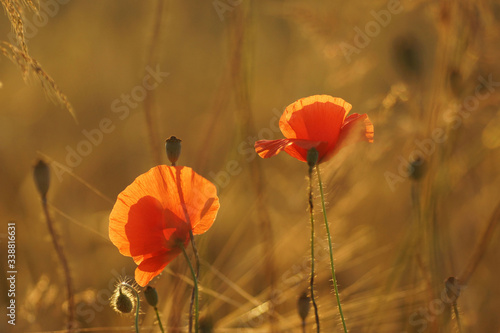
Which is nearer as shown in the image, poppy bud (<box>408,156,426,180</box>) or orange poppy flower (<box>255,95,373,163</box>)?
orange poppy flower (<box>255,95,373,163</box>)

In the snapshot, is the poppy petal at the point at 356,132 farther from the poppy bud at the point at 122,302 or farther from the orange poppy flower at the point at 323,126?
the poppy bud at the point at 122,302

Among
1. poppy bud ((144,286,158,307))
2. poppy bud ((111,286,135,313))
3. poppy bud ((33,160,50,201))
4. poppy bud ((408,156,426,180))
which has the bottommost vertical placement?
poppy bud ((144,286,158,307))

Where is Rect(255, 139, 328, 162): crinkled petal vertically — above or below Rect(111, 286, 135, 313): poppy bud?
above

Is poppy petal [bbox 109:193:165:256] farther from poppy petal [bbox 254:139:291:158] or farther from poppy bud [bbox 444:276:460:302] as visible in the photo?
poppy bud [bbox 444:276:460:302]

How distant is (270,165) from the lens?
2.22 m

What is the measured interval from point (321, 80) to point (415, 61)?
1089 millimetres

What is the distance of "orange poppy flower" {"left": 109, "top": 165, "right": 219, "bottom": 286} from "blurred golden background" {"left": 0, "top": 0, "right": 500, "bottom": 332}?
0.15 metres

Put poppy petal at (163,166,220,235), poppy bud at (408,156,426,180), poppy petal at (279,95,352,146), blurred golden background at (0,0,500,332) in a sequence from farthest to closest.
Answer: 1. blurred golden background at (0,0,500,332)
2. poppy bud at (408,156,426,180)
3. poppy petal at (279,95,352,146)
4. poppy petal at (163,166,220,235)

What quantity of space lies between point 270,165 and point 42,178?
139 cm

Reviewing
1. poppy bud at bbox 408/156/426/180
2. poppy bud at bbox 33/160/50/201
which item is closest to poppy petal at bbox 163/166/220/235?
poppy bud at bbox 33/160/50/201

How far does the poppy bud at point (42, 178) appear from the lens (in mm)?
871

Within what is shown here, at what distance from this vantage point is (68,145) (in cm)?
207

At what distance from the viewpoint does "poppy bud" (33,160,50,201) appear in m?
0.87

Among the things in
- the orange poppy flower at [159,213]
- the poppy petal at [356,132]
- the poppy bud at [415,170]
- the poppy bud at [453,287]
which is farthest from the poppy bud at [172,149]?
the poppy bud at [415,170]
